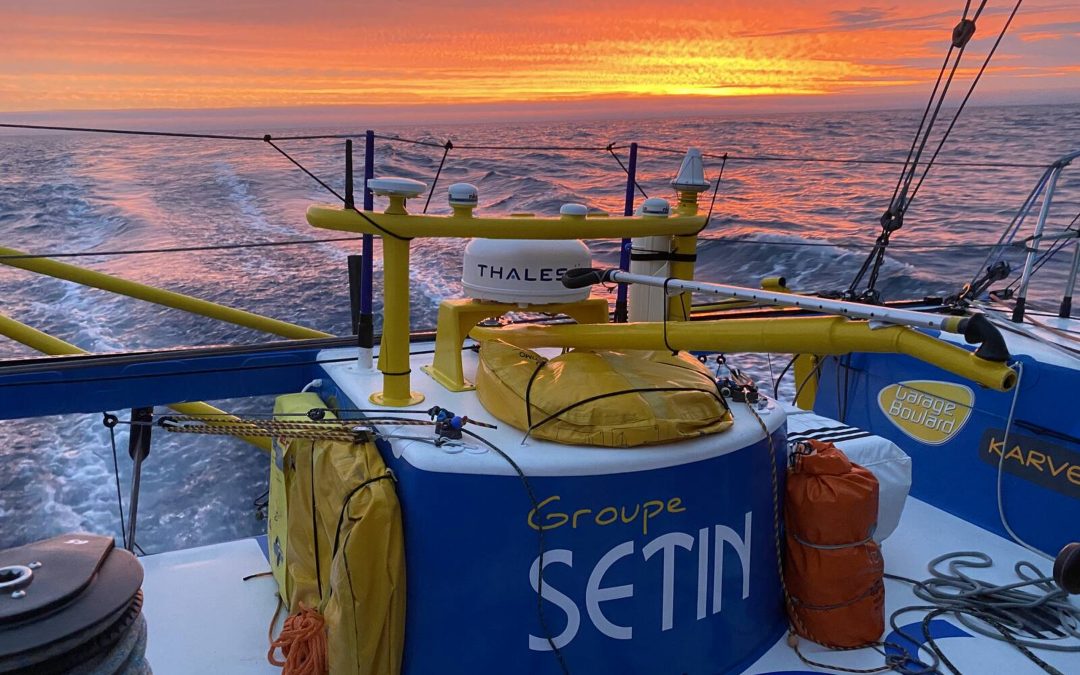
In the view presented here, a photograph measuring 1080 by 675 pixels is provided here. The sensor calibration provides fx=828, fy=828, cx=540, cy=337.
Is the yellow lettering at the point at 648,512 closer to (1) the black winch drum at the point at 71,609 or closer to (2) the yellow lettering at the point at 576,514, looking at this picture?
(2) the yellow lettering at the point at 576,514

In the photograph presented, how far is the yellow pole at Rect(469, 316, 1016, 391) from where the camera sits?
81.1 inches

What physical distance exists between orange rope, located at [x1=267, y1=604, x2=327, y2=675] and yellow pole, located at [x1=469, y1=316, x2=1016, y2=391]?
1.22 m

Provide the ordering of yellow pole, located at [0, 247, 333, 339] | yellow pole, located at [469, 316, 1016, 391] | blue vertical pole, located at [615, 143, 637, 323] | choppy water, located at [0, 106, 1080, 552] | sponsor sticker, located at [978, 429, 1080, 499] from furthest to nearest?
1. choppy water, located at [0, 106, 1080, 552]
2. yellow pole, located at [0, 247, 333, 339]
3. blue vertical pole, located at [615, 143, 637, 323]
4. sponsor sticker, located at [978, 429, 1080, 499]
5. yellow pole, located at [469, 316, 1016, 391]

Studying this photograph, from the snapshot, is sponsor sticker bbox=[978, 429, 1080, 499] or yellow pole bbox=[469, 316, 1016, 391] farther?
sponsor sticker bbox=[978, 429, 1080, 499]

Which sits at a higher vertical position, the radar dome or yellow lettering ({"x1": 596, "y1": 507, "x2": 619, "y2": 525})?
the radar dome

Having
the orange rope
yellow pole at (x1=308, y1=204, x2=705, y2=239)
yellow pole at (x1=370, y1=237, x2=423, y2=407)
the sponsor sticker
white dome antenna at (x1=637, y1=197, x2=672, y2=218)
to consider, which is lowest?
the orange rope

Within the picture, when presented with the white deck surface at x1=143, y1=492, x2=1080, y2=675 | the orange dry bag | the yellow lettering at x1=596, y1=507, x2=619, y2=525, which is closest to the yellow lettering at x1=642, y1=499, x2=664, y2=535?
the yellow lettering at x1=596, y1=507, x2=619, y2=525

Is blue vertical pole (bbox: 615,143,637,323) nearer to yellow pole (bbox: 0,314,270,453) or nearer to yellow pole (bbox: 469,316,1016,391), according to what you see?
yellow pole (bbox: 469,316,1016,391)

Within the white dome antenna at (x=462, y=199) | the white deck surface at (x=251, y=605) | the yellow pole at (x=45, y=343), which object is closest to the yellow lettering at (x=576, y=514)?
the white deck surface at (x=251, y=605)

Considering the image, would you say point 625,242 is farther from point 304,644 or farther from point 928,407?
point 304,644

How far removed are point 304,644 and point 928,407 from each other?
3.32 metres

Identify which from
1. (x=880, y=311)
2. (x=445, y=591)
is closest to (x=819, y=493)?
(x=880, y=311)

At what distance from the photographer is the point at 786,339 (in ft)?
7.78

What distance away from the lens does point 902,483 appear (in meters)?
3.54
